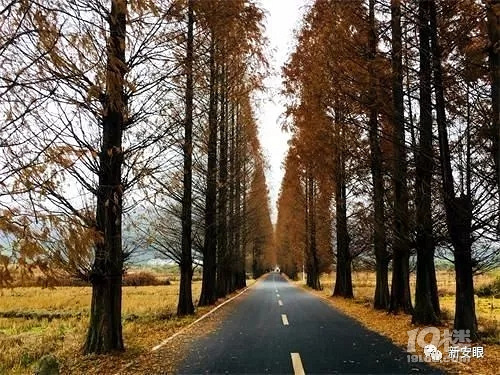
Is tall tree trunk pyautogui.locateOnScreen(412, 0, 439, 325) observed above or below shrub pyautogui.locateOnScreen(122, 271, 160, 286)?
above

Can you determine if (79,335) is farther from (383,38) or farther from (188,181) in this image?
(383,38)

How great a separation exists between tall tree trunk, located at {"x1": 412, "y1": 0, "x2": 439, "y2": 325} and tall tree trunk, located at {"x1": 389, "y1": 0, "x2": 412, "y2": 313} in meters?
0.47

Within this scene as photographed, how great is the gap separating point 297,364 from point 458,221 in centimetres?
494

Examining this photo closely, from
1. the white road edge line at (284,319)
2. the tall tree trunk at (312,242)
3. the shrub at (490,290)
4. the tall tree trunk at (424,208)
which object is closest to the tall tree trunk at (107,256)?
the white road edge line at (284,319)

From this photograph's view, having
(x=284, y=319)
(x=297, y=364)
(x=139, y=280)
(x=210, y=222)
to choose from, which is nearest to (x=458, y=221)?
(x=297, y=364)

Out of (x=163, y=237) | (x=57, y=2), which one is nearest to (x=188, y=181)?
(x=163, y=237)

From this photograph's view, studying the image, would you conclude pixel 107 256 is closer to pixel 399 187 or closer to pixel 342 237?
pixel 399 187

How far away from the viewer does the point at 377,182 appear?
16.5 metres

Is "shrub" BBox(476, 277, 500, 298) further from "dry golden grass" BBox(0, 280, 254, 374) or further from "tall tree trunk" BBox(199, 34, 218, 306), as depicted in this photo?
"dry golden grass" BBox(0, 280, 254, 374)

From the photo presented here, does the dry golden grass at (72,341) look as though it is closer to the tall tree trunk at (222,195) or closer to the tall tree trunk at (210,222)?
the tall tree trunk at (210,222)

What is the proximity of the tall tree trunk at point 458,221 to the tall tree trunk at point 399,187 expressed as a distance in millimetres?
943

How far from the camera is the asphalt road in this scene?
6969 millimetres

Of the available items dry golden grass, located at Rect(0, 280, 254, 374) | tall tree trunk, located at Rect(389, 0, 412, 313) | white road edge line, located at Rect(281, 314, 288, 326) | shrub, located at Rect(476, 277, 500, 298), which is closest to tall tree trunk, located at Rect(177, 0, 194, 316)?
dry golden grass, located at Rect(0, 280, 254, 374)

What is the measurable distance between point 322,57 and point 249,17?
3.79 meters
